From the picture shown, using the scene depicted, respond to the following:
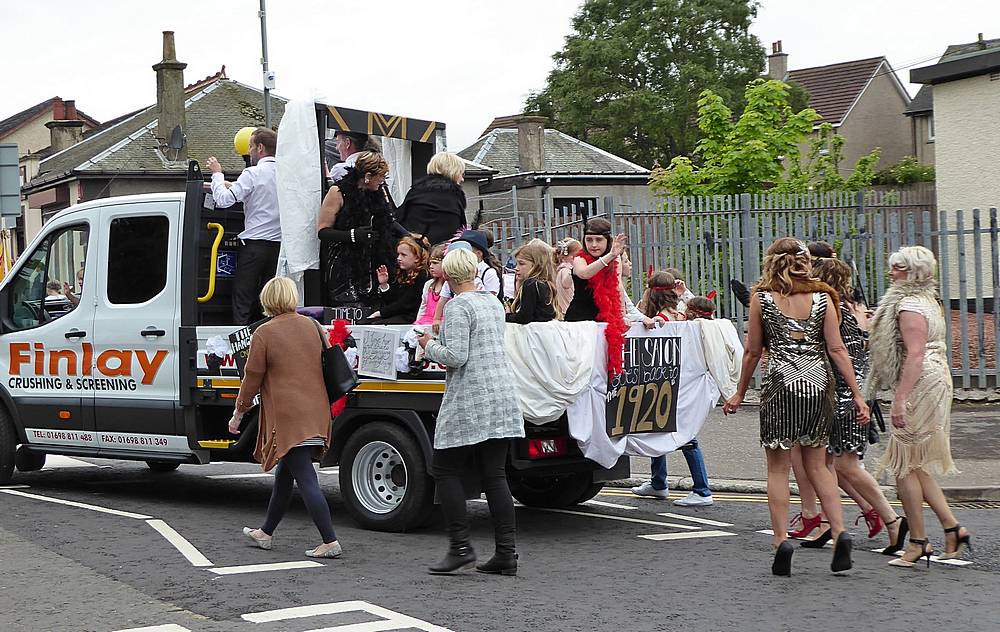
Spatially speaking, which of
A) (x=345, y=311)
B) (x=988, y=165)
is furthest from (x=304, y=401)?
(x=988, y=165)

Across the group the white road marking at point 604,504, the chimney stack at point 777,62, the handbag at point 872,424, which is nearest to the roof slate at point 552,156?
the chimney stack at point 777,62

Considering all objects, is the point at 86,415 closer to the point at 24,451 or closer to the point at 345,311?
the point at 24,451

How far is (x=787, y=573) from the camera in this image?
292 inches

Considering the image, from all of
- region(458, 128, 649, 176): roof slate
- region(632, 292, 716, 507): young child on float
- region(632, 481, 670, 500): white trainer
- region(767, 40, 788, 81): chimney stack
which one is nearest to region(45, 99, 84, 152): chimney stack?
region(458, 128, 649, 176): roof slate

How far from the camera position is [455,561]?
7488 millimetres

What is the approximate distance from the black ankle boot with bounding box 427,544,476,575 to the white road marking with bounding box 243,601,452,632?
0.83m

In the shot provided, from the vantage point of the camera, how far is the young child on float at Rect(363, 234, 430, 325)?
30.7 feet

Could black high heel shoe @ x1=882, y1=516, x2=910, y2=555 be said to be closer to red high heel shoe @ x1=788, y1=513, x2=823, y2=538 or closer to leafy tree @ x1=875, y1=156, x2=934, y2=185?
red high heel shoe @ x1=788, y1=513, x2=823, y2=538

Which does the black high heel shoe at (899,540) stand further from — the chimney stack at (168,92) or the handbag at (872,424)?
the chimney stack at (168,92)

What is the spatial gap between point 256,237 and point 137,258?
101 centimetres

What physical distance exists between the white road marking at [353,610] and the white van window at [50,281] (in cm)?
516

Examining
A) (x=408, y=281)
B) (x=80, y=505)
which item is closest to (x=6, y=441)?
(x=80, y=505)

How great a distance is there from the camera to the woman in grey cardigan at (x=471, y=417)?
24.6 ft

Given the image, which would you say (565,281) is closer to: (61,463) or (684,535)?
(684,535)
